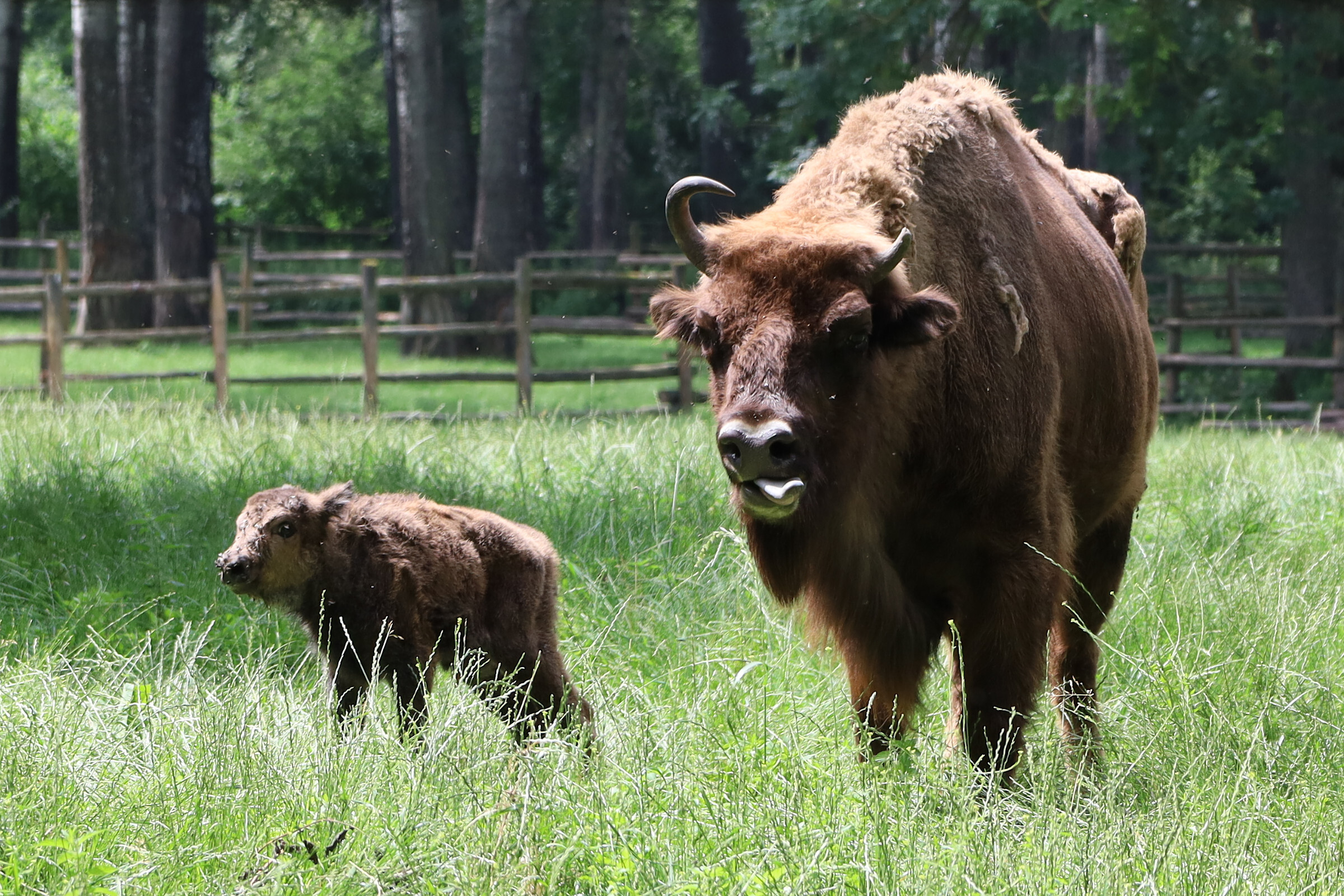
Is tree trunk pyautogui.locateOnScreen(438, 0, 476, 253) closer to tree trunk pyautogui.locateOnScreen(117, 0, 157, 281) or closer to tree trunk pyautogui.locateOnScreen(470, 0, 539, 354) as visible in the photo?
tree trunk pyautogui.locateOnScreen(117, 0, 157, 281)

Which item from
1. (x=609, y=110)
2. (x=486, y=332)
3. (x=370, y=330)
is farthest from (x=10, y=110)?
(x=370, y=330)

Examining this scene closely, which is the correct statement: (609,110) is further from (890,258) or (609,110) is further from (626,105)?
(890,258)

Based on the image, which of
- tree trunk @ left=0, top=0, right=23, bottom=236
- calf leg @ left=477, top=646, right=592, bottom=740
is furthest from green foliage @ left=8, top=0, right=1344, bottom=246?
calf leg @ left=477, top=646, right=592, bottom=740

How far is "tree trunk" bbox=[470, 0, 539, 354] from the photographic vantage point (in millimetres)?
22766

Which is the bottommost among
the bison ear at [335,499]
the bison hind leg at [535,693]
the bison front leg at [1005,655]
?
the bison hind leg at [535,693]

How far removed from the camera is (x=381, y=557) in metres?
4.93

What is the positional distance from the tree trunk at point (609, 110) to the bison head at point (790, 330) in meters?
25.0

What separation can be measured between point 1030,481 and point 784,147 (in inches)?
1189

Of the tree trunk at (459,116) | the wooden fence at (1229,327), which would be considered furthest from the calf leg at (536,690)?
the tree trunk at (459,116)

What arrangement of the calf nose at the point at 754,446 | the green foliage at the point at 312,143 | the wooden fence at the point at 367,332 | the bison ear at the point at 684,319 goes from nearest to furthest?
the calf nose at the point at 754,446
the bison ear at the point at 684,319
the wooden fence at the point at 367,332
the green foliage at the point at 312,143

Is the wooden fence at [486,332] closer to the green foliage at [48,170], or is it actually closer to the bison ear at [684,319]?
the bison ear at [684,319]

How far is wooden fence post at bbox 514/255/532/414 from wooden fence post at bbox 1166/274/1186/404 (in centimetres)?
956

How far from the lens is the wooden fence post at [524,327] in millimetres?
15883

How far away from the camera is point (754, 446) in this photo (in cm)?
371
